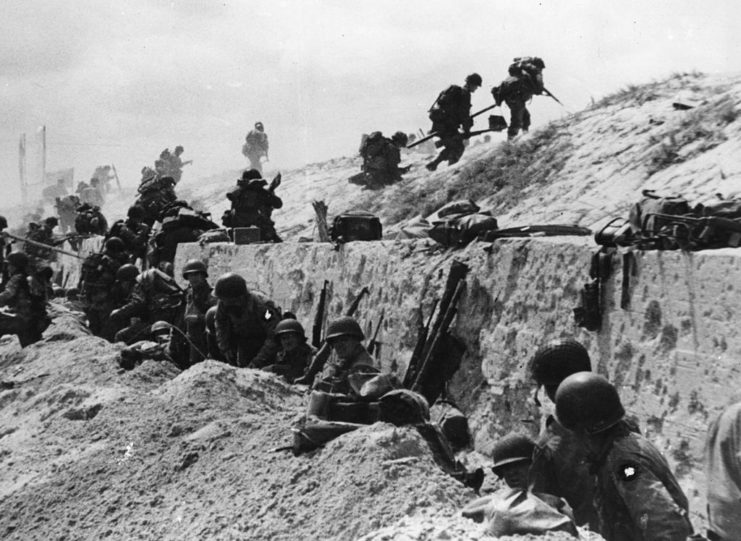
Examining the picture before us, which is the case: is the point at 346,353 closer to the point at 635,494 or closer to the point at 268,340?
the point at 268,340

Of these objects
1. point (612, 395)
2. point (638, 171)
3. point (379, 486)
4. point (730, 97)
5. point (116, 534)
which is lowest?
point (116, 534)

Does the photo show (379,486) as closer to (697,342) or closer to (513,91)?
(697,342)

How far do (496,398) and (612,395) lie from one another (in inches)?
123

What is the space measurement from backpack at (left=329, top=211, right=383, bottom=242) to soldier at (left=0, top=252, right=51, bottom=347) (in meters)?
4.84

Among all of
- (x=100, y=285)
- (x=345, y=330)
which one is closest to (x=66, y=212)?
(x=100, y=285)

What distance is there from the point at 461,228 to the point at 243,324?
7.60ft

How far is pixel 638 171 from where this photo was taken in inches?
450

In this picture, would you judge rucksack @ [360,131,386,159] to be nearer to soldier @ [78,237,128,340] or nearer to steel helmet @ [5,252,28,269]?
soldier @ [78,237,128,340]

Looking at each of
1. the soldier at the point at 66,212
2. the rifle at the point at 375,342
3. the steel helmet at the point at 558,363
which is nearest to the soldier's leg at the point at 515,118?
the rifle at the point at 375,342

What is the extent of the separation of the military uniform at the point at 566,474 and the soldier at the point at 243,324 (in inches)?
192

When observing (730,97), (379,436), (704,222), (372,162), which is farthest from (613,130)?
(379,436)

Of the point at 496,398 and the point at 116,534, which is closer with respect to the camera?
the point at 116,534

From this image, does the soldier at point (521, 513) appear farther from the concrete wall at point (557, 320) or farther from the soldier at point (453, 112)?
the soldier at point (453, 112)

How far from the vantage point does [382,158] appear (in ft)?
66.0
